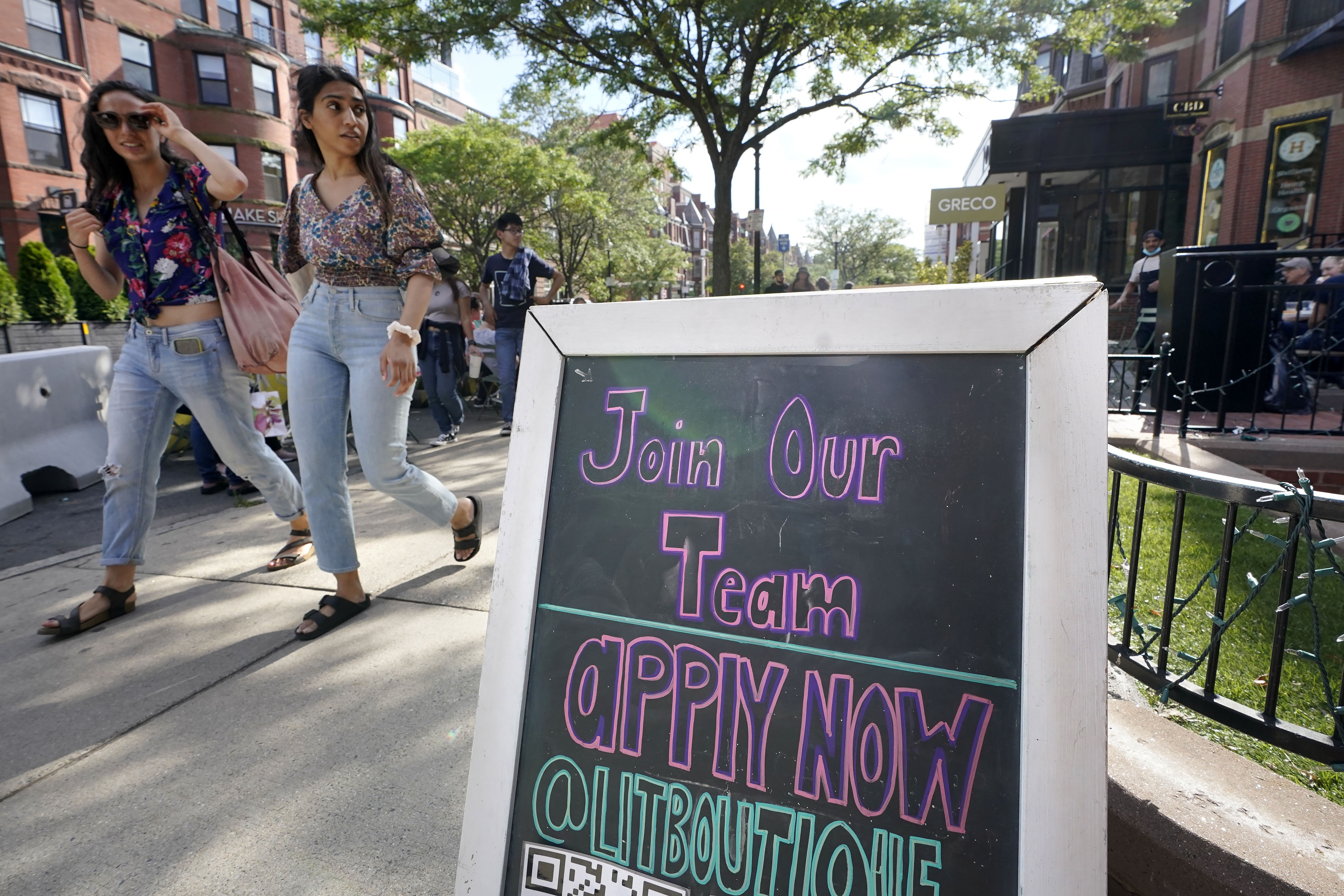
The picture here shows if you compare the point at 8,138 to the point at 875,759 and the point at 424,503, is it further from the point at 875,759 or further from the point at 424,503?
the point at 875,759

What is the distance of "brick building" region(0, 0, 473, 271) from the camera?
2288cm

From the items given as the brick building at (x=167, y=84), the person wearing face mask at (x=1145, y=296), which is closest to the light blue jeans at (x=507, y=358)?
the person wearing face mask at (x=1145, y=296)

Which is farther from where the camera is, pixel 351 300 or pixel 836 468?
pixel 351 300

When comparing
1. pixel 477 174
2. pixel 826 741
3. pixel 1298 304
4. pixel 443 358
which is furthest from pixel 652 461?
pixel 477 174

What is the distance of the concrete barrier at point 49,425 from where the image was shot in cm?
544

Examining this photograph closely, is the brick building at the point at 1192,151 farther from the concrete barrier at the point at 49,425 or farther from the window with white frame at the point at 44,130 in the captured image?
the window with white frame at the point at 44,130

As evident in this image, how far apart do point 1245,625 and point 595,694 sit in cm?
259

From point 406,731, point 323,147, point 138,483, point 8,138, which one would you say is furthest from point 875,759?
point 8,138

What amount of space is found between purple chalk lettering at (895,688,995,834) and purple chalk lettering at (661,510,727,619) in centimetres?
41

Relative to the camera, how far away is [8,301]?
16.9m

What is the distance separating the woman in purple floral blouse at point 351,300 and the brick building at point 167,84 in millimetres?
16061

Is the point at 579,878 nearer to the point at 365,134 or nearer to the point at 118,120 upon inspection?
the point at 365,134

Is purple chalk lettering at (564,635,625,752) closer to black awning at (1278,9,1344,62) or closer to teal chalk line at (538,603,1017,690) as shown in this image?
teal chalk line at (538,603,1017,690)

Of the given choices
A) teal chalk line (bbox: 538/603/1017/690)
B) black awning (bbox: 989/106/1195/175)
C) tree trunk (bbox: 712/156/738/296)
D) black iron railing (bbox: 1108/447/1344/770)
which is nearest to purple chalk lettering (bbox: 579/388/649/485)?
teal chalk line (bbox: 538/603/1017/690)
